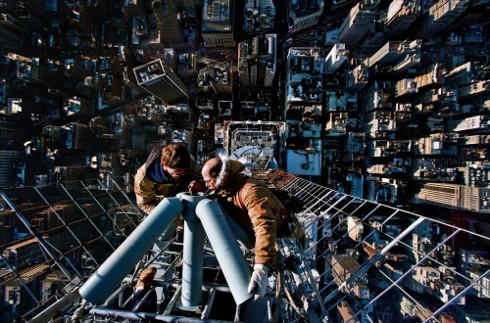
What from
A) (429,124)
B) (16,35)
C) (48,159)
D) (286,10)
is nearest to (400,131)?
(429,124)

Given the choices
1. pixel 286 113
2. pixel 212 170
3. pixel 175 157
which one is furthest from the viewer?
pixel 286 113

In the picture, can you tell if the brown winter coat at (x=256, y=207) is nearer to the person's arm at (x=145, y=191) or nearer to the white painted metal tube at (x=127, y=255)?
the white painted metal tube at (x=127, y=255)

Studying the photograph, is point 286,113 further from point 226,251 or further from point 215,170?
point 226,251

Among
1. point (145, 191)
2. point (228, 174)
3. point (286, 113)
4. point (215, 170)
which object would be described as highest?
point (286, 113)

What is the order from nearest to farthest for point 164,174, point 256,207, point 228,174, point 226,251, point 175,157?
point 226,251 → point 256,207 → point 228,174 → point 175,157 → point 164,174

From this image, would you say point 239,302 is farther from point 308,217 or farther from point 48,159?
point 48,159

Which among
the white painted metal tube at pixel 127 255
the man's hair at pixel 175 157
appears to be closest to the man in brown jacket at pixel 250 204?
the man's hair at pixel 175 157

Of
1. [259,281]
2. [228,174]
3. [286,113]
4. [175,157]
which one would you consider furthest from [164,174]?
[286,113]

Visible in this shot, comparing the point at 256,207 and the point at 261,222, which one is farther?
the point at 256,207
